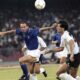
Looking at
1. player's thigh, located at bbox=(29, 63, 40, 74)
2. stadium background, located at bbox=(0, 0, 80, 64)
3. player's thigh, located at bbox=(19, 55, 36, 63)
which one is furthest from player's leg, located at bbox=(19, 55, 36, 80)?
stadium background, located at bbox=(0, 0, 80, 64)

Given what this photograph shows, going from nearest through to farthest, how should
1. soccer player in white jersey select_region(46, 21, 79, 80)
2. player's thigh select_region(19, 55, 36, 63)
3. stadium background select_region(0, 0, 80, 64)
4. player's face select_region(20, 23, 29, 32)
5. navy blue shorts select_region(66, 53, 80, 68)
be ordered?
soccer player in white jersey select_region(46, 21, 79, 80), navy blue shorts select_region(66, 53, 80, 68), player's thigh select_region(19, 55, 36, 63), player's face select_region(20, 23, 29, 32), stadium background select_region(0, 0, 80, 64)

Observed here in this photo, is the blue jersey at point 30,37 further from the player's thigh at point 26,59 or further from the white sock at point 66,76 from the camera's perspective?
the white sock at point 66,76

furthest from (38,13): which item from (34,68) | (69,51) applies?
(69,51)

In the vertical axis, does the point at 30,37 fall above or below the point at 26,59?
above

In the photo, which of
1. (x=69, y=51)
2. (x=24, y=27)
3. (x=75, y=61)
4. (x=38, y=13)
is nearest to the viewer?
(x=69, y=51)

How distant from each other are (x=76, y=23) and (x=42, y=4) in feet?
59.2

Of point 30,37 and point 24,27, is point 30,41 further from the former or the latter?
point 24,27

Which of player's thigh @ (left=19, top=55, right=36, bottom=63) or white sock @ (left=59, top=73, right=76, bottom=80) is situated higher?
player's thigh @ (left=19, top=55, right=36, bottom=63)

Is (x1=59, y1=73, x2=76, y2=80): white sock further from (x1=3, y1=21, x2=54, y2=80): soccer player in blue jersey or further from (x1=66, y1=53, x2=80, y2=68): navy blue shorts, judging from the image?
(x1=3, y1=21, x2=54, y2=80): soccer player in blue jersey

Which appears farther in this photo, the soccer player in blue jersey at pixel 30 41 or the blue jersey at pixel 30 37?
the blue jersey at pixel 30 37

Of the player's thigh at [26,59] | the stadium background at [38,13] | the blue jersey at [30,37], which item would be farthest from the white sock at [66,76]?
the stadium background at [38,13]

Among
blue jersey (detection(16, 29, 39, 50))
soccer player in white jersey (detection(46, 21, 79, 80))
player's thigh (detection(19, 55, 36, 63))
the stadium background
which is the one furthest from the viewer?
the stadium background

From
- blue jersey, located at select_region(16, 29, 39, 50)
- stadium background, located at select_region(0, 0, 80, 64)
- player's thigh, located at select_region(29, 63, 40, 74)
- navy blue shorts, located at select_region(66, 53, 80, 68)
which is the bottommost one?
stadium background, located at select_region(0, 0, 80, 64)

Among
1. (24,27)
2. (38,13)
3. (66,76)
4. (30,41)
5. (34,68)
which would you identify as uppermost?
(24,27)
